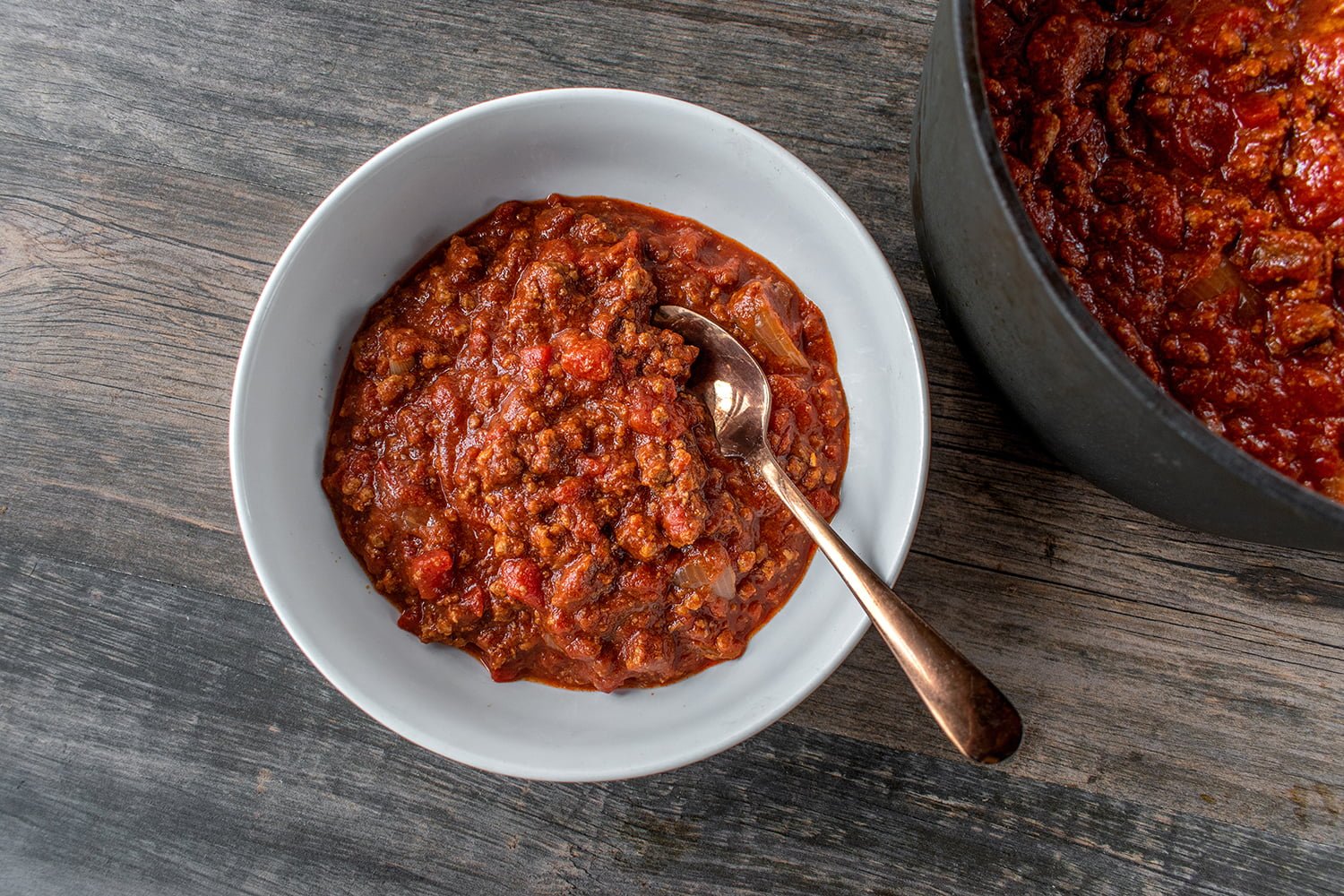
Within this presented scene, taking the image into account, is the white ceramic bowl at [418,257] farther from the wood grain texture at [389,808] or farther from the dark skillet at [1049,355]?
the wood grain texture at [389,808]

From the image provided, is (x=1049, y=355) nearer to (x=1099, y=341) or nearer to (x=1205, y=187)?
(x=1099, y=341)

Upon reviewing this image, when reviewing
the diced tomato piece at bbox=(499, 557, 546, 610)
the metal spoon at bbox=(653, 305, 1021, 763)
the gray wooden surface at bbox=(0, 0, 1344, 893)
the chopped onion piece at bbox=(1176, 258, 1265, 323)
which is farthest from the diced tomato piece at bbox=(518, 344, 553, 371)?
the chopped onion piece at bbox=(1176, 258, 1265, 323)

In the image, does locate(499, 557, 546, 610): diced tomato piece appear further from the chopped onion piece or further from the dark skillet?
the chopped onion piece

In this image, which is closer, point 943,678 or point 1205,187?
point 943,678

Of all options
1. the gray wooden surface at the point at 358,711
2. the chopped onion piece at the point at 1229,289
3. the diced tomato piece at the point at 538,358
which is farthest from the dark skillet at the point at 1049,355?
the diced tomato piece at the point at 538,358

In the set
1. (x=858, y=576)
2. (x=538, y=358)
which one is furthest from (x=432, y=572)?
(x=858, y=576)

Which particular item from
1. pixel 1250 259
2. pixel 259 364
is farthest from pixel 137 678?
pixel 1250 259
